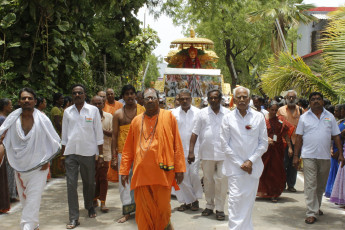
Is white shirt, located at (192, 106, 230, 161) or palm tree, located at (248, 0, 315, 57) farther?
palm tree, located at (248, 0, 315, 57)

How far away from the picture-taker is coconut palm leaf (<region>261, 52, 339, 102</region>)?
802 centimetres

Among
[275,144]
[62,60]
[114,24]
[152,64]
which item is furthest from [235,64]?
[152,64]

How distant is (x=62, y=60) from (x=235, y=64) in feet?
87.4

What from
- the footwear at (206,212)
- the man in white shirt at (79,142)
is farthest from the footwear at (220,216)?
the man in white shirt at (79,142)

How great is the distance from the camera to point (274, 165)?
28.8 feet

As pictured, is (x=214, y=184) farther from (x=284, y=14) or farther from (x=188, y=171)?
(x=284, y=14)

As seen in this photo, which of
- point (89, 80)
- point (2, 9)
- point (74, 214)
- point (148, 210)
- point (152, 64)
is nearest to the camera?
point (148, 210)

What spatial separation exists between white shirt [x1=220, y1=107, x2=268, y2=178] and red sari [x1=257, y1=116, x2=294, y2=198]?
2836mm

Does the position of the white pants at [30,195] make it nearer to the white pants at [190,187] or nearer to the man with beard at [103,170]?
the man with beard at [103,170]

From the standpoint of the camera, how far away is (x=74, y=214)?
21.9 feet

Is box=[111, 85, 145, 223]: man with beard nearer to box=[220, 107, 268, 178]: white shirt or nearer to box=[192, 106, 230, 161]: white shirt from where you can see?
box=[192, 106, 230, 161]: white shirt

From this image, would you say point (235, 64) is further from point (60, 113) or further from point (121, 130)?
point (121, 130)

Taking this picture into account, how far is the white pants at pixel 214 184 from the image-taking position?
7.16 metres

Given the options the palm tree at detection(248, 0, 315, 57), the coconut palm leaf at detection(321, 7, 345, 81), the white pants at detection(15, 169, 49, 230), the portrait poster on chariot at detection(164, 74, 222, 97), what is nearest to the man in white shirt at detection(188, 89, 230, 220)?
the coconut palm leaf at detection(321, 7, 345, 81)
